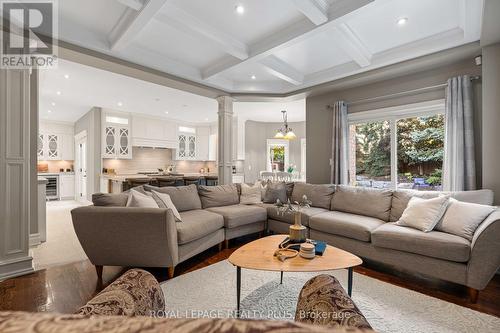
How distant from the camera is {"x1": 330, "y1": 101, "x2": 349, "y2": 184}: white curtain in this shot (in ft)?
13.8

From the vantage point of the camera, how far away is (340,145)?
13.9ft

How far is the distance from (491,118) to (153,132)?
301 inches

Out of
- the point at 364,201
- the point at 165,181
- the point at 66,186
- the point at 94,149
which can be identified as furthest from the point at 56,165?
the point at 364,201

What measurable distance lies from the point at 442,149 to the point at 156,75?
4.41 meters

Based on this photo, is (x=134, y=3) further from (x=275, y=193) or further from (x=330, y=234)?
(x=330, y=234)

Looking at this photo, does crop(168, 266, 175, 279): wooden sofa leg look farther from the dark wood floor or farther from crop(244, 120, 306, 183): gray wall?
crop(244, 120, 306, 183): gray wall

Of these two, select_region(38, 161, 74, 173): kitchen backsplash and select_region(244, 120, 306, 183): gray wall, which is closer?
select_region(38, 161, 74, 173): kitchen backsplash

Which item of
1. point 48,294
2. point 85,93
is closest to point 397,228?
point 48,294

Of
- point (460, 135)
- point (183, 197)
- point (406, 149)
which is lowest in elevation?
point (183, 197)

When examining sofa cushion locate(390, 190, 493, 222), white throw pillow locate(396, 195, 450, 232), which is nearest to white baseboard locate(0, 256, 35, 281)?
white throw pillow locate(396, 195, 450, 232)

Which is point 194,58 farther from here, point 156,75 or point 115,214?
point 115,214

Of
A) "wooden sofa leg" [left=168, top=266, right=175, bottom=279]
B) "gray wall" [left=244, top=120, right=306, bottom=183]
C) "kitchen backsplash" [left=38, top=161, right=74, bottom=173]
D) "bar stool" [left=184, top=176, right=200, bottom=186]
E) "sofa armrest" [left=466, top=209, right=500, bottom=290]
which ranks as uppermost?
"gray wall" [left=244, top=120, right=306, bottom=183]

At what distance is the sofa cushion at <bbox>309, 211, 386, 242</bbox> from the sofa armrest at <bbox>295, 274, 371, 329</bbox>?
1836 mm

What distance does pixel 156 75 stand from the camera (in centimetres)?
370
